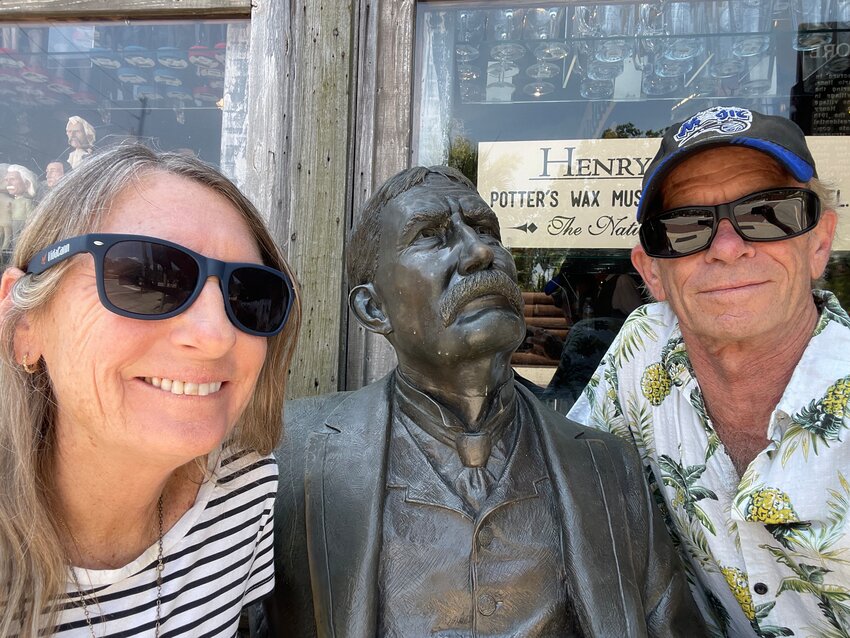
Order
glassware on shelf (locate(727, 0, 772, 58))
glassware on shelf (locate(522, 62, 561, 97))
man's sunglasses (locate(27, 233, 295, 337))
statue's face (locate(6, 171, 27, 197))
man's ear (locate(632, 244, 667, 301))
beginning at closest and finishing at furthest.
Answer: man's sunglasses (locate(27, 233, 295, 337))
man's ear (locate(632, 244, 667, 301))
glassware on shelf (locate(727, 0, 772, 58))
glassware on shelf (locate(522, 62, 561, 97))
statue's face (locate(6, 171, 27, 197))

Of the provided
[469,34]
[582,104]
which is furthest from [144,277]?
[582,104]

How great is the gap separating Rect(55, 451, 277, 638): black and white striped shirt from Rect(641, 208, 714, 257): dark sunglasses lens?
1.43 metres

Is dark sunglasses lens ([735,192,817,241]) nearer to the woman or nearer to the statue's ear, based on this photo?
the statue's ear

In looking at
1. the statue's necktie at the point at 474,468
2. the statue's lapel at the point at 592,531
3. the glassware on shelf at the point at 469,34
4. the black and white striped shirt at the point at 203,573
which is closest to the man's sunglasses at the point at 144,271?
the black and white striped shirt at the point at 203,573

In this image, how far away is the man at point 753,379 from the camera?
5.99 ft

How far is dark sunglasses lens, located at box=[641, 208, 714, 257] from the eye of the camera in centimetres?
199

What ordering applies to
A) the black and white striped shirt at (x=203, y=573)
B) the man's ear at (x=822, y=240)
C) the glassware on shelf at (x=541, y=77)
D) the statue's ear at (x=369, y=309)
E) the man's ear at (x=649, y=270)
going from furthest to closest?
the glassware on shelf at (x=541, y=77) < the man's ear at (x=649, y=270) < the man's ear at (x=822, y=240) < the statue's ear at (x=369, y=309) < the black and white striped shirt at (x=203, y=573)

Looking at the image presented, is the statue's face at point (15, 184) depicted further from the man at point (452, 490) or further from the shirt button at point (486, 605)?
the shirt button at point (486, 605)

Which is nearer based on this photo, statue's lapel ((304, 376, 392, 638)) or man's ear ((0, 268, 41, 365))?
man's ear ((0, 268, 41, 365))

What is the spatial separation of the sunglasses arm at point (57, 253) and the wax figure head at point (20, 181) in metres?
2.53

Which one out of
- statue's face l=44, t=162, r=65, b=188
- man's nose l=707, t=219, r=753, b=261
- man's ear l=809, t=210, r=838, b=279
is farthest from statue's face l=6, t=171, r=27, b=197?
man's ear l=809, t=210, r=838, b=279

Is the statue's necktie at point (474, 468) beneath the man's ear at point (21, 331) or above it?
beneath

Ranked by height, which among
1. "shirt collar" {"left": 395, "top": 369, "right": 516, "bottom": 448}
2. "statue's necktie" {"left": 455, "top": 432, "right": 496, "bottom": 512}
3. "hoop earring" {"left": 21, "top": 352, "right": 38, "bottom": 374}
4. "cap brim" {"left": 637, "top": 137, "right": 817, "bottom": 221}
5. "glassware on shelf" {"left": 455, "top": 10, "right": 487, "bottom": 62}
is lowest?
"statue's necktie" {"left": 455, "top": 432, "right": 496, "bottom": 512}

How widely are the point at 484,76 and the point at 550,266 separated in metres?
1.05
